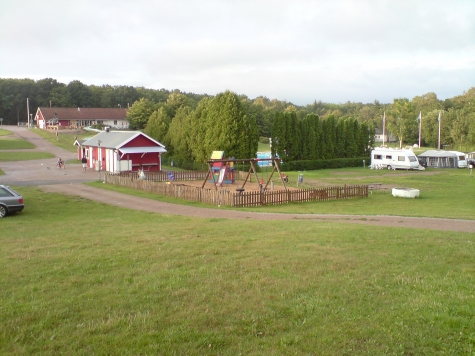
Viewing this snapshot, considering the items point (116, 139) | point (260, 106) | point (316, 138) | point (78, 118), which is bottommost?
point (116, 139)

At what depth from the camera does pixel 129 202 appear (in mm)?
26156

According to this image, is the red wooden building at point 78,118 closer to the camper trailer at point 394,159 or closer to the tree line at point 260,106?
the tree line at point 260,106

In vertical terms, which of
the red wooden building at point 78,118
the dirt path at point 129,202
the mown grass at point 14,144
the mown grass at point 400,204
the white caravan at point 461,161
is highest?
the red wooden building at point 78,118

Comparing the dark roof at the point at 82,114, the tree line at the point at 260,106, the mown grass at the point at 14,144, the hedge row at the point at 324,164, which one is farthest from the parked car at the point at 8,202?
the dark roof at the point at 82,114

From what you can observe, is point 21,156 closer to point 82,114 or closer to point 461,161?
point 82,114

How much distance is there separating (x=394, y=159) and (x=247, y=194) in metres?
36.1

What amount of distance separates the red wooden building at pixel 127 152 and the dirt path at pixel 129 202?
2.32m

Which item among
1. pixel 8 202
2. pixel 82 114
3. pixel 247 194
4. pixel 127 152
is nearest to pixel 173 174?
pixel 127 152

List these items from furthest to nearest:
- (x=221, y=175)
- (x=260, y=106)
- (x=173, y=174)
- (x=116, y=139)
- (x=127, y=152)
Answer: (x=260, y=106) → (x=116, y=139) → (x=127, y=152) → (x=173, y=174) → (x=221, y=175)

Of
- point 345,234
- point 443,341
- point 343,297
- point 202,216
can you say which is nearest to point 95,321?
point 343,297

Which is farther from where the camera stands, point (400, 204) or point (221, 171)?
point (221, 171)

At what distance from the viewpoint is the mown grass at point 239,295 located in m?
5.58

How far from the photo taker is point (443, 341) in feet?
18.5

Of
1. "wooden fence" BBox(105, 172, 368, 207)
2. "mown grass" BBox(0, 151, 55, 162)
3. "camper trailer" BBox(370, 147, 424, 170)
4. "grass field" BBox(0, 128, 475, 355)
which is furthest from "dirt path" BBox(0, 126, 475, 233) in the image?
"camper trailer" BBox(370, 147, 424, 170)
